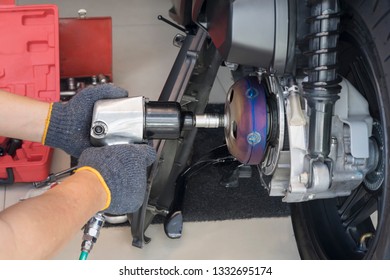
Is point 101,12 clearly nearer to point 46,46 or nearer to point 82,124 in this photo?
point 46,46

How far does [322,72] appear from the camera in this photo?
28.5 inches

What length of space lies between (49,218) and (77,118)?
30 centimetres

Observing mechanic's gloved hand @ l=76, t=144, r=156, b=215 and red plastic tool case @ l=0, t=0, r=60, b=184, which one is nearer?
mechanic's gloved hand @ l=76, t=144, r=156, b=215

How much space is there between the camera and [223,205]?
1.32 meters

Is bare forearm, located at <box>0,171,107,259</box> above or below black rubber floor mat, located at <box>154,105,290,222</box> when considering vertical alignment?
above

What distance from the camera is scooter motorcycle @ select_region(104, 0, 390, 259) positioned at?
→ 71cm

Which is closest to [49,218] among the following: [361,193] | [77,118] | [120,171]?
[120,171]

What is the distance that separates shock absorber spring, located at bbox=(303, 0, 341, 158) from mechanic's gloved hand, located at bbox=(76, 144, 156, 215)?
0.28 metres

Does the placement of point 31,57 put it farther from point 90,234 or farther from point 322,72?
point 322,72

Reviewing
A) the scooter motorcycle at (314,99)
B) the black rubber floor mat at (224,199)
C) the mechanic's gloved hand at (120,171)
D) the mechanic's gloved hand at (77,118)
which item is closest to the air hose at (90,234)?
the mechanic's gloved hand at (120,171)

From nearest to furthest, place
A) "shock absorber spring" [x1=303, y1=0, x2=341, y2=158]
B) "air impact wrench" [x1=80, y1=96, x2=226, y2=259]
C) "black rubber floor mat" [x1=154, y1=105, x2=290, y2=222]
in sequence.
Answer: "shock absorber spring" [x1=303, y1=0, x2=341, y2=158] → "air impact wrench" [x1=80, y1=96, x2=226, y2=259] → "black rubber floor mat" [x1=154, y1=105, x2=290, y2=222]

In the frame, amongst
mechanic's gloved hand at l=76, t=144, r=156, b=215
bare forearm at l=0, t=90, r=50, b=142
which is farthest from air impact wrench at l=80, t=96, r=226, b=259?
bare forearm at l=0, t=90, r=50, b=142

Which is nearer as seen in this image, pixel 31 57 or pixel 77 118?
pixel 77 118

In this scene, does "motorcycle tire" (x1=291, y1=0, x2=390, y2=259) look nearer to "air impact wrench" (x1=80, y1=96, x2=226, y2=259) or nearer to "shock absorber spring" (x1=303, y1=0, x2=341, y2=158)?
"shock absorber spring" (x1=303, y1=0, x2=341, y2=158)
